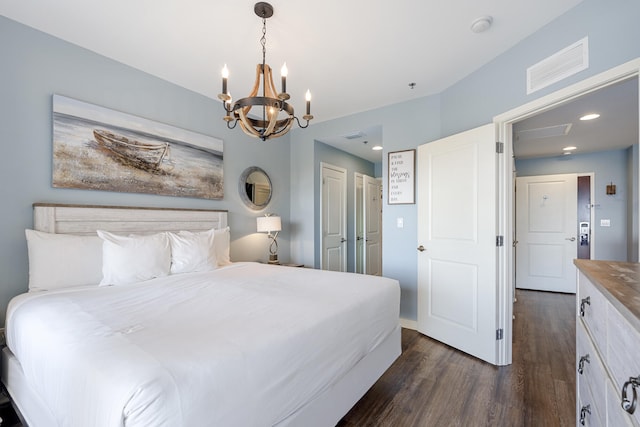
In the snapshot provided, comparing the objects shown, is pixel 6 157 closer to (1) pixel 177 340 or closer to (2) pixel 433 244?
(1) pixel 177 340

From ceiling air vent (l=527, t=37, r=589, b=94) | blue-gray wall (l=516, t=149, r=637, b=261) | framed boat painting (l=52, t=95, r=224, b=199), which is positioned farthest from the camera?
blue-gray wall (l=516, t=149, r=637, b=261)

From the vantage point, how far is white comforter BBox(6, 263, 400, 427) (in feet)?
2.85

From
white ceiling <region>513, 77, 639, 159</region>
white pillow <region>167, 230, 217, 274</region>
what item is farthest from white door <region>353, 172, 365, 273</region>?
white pillow <region>167, 230, 217, 274</region>

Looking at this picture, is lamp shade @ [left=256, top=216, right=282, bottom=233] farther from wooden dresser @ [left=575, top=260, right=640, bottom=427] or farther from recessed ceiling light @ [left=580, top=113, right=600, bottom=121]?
recessed ceiling light @ [left=580, top=113, right=600, bottom=121]

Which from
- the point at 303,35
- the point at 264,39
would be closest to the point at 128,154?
the point at 264,39

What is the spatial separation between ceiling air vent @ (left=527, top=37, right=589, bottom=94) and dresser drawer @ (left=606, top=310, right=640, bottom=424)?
1.73m

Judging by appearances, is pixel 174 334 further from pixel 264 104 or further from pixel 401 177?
pixel 401 177

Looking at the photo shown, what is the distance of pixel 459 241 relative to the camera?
108 inches

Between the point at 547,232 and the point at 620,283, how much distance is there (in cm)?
507

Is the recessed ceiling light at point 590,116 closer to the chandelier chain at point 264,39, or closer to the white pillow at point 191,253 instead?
the chandelier chain at point 264,39

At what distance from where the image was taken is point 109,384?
2.80ft

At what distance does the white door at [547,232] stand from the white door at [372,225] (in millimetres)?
2500

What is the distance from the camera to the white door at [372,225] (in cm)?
515

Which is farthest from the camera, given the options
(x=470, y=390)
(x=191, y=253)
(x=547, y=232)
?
(x=547, y=232)
